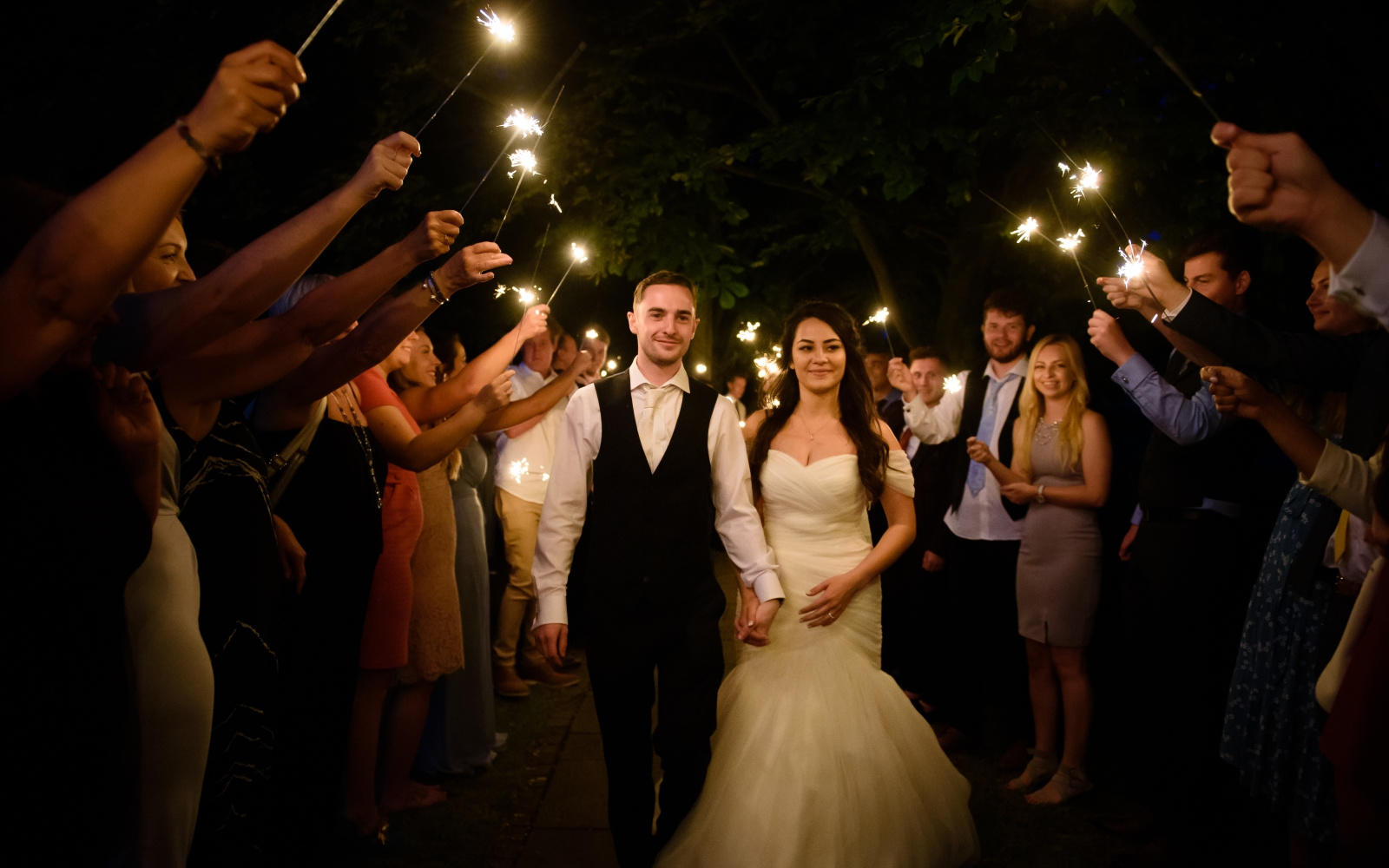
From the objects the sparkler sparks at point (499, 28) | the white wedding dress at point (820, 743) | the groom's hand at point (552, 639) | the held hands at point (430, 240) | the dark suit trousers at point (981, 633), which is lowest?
the dark suit trousers at point (981, 633)

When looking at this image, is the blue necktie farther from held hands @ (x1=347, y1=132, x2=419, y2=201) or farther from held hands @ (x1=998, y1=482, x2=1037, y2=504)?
held hands @ (x1=347, y1=132, x2=419, y2=201)

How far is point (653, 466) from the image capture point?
12.1 ft

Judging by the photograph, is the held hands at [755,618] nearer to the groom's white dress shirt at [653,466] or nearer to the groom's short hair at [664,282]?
the groom's white dress shirt at [653,466]

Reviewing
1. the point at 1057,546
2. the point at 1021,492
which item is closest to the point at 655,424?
the point at 1021,492

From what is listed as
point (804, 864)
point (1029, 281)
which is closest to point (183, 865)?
point (804, 864)

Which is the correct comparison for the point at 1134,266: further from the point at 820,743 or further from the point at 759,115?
the point at 759,115

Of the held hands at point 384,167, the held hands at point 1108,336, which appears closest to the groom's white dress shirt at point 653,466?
the held hands at point 384,167

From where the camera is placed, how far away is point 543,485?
701 cm

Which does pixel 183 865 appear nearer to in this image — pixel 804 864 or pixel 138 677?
pixel 138 677

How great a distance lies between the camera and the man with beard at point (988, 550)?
5.51 m

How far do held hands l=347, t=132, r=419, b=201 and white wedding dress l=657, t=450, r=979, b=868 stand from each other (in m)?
2.32

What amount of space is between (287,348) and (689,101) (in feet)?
36.5

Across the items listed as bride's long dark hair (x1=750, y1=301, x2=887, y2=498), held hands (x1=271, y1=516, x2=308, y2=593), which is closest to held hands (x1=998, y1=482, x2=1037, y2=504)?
bride's long dark hair (x1=750, y1=301, x2=887, y2=498)

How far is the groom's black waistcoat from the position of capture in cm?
362
